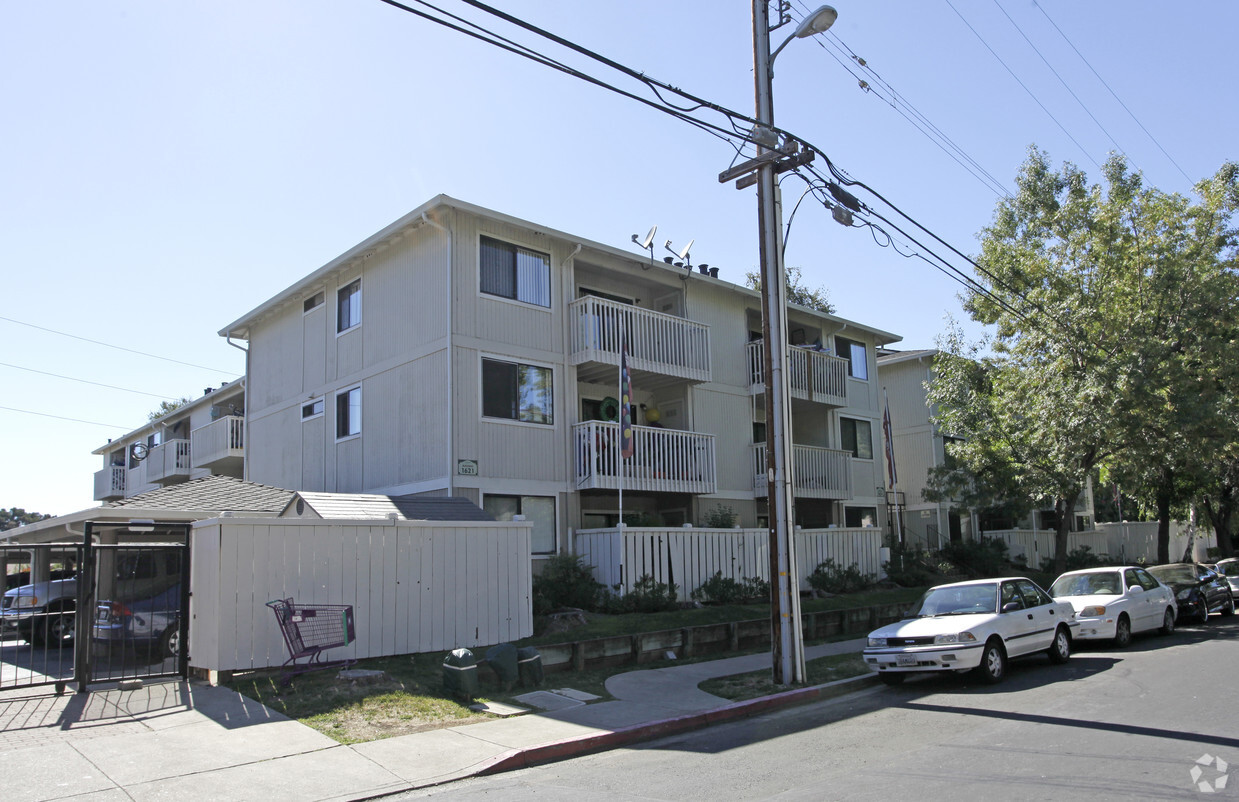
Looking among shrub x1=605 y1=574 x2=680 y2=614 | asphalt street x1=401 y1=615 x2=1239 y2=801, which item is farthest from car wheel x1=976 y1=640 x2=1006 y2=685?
shrub x1=605 y1=574 x2=680 y2=614

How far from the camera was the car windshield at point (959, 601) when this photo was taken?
501 inches

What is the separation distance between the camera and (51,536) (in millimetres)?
18359

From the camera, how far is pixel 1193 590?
19.5 metres

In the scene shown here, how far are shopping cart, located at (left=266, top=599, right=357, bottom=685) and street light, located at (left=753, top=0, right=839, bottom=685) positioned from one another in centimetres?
569

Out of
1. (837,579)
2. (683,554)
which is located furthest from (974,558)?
(683,554)

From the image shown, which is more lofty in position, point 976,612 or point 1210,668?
point 976,612

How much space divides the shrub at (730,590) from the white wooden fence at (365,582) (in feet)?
16.9

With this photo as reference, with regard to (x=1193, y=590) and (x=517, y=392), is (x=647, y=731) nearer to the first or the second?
(x=517, y=392)

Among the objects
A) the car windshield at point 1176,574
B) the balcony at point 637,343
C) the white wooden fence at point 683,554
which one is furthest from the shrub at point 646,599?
the car windshield at point 1176,574

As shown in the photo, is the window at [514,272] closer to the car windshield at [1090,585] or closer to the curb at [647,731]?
the curb at [647,731]

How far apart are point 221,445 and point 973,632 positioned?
78.2 ft

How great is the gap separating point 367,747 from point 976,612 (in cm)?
845

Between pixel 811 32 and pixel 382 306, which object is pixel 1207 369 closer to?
pixel 811 32

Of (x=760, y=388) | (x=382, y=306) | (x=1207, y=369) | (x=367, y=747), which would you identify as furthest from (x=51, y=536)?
(x=1207, y=369)
